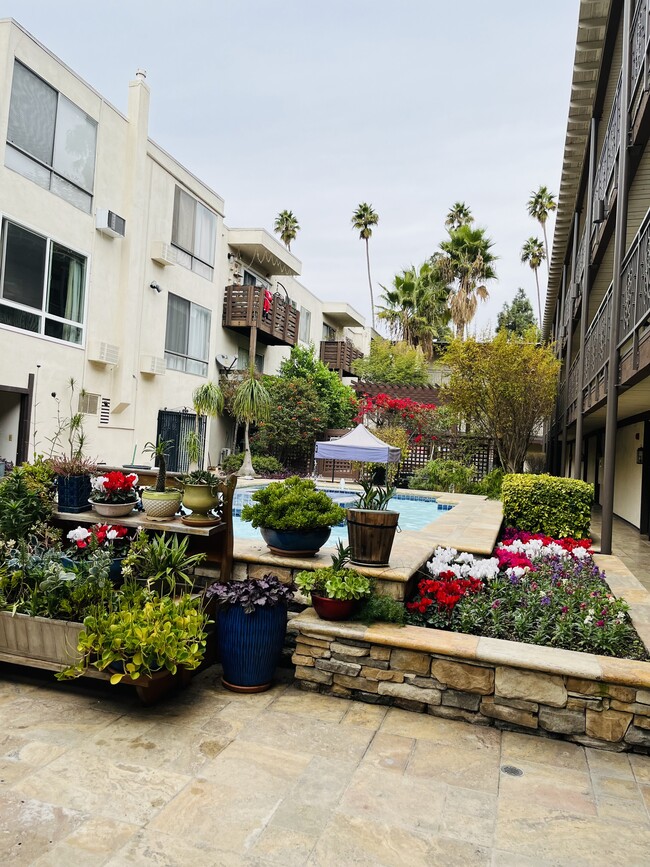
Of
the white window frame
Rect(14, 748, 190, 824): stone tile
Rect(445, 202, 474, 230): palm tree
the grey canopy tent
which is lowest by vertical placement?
Rect(14, 748, 190, 824): stone tile

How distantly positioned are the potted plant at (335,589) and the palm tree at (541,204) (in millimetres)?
36797

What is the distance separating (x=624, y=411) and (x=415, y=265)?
61.6ft

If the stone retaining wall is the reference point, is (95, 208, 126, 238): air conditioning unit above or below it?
Answer: above

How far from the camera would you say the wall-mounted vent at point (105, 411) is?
1294 centimetres

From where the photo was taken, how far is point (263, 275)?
2180 centimetres

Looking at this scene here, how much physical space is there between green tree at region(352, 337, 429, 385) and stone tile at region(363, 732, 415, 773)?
2267 centimetres

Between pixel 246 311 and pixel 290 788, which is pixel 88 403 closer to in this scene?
pixel 246 311

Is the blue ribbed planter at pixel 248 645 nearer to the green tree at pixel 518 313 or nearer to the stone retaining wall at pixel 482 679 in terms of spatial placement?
the stone retaining wall at pixel 482 679

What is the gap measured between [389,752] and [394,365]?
Answer: 23967 mm

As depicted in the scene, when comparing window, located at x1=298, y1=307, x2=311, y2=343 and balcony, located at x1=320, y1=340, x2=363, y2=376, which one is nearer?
window, located at x1=298, y1=307, x2=311, y2=343

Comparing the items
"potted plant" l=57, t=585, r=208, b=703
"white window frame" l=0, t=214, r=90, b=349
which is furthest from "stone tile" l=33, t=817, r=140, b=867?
"white window frame" l=0, t=214, r=90, b=349

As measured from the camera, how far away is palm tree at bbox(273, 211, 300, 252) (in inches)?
1353

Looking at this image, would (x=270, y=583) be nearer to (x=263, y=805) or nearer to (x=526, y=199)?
(x=263, y=805)

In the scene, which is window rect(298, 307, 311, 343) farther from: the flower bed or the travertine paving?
the travertine paving
